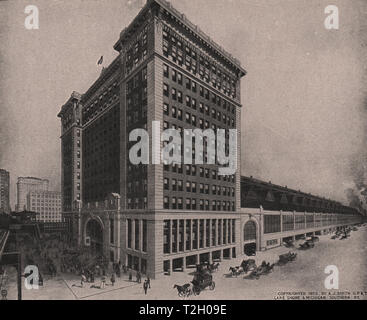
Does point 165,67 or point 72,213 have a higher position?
point 165,67

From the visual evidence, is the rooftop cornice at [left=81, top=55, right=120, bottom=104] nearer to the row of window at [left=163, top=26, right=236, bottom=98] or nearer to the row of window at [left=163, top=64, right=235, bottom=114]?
the row of window at [left=163, top=26, right=236, bottom=98]

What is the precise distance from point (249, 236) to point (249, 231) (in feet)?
2.47

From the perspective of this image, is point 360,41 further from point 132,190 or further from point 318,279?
point 132,190

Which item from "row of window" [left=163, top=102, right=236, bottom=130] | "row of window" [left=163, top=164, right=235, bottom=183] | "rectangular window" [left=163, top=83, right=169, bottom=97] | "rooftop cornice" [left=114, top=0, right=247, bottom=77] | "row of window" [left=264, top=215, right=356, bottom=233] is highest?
"rooftop cornice" [left=114, top=0, right=247, bottom=77]

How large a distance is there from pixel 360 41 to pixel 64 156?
161ft

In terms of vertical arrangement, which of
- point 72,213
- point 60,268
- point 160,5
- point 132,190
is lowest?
point 60,268

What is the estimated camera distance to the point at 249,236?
4203cm

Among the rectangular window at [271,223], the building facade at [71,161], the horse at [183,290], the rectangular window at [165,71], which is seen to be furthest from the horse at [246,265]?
the building facade at [71,161]

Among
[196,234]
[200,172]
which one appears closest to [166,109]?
[200,172]

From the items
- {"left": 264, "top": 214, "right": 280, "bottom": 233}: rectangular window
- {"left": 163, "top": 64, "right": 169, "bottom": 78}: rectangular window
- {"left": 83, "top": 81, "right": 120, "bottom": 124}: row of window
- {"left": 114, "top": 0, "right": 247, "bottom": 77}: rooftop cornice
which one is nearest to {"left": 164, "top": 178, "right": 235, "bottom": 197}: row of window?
{"left": 264, "top": 214, "right": 280, "bottom": 233}: rectangular window

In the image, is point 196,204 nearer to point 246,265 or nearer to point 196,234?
point 196,234

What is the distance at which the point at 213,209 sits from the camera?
36375mm

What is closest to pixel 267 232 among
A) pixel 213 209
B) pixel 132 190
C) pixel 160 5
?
pixel 213 209

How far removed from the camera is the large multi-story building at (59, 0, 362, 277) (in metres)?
28.7
